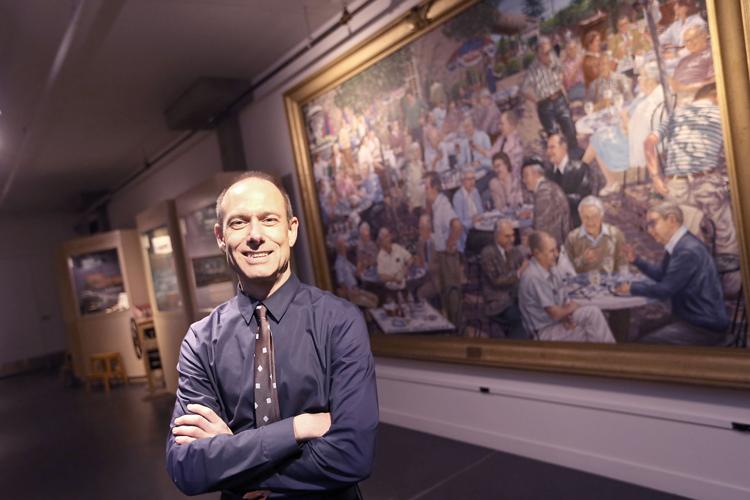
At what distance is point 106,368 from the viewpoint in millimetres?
8445

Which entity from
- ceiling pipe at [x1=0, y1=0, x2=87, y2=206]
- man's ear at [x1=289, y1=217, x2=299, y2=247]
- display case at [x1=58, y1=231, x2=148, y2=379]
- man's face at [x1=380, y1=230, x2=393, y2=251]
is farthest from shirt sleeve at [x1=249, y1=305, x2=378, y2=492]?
display case at [x1=58, y1=231, x2=148, y2=379]

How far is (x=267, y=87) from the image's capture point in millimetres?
5160

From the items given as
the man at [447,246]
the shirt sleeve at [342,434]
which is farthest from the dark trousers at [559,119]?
the shirt sleeve at [342,434]

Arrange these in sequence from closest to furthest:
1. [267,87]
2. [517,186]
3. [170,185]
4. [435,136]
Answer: [517,186], [435,136], [267,87], [170,185]

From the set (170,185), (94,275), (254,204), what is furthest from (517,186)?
(94,275)

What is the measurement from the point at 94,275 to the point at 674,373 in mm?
8777

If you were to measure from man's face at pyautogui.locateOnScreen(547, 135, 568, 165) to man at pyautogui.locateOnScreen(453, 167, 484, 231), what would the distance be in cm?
54

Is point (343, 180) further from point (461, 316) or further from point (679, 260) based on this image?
point (679, 260)

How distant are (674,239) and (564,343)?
2.81 ft

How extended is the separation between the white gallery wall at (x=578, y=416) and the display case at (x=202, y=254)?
36.9 inches

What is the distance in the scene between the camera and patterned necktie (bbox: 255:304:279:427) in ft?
4.75

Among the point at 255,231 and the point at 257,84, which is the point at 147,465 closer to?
the point at 257,84

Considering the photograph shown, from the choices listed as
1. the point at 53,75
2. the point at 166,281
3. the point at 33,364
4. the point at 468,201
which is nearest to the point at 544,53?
the point at 468,201

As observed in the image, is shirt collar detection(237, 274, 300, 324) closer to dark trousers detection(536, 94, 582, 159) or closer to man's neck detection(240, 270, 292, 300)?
man's neck detection(240, 270, 292, 300)
